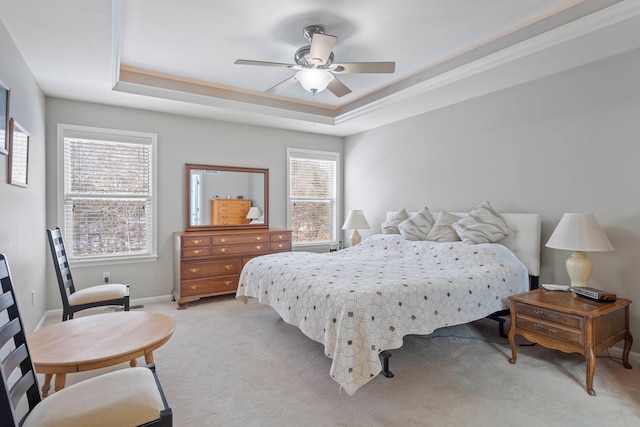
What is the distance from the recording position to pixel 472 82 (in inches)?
142

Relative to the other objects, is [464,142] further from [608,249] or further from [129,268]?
[129,268]

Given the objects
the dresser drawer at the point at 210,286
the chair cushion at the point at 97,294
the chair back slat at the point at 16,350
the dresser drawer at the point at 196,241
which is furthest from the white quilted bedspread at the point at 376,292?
the chair back slat at the point at 16,350

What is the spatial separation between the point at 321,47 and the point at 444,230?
8.14ft

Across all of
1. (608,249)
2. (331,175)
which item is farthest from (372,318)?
(331,175)

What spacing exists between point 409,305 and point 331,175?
4005mm

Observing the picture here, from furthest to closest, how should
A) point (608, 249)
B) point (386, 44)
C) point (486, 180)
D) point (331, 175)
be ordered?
point (331, 175) → point (486, 180) → point (386, 44) → point (608, 249)

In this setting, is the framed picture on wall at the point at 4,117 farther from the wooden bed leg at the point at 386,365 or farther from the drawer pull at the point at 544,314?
the drawer pull at the point at 544,314

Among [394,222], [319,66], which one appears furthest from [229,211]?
[319,66]

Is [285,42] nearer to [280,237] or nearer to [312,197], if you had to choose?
[280,237]

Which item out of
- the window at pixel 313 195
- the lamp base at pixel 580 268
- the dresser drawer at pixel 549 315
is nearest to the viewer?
the dresser drawer at pixel 549 315

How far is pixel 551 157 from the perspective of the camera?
3445 millimetres

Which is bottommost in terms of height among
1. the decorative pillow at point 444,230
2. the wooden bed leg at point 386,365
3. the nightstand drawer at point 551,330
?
the wooden bed leg at point 386,365

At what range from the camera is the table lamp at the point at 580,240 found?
8.84 feet

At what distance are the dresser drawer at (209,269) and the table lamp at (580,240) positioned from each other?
11.9 feet
